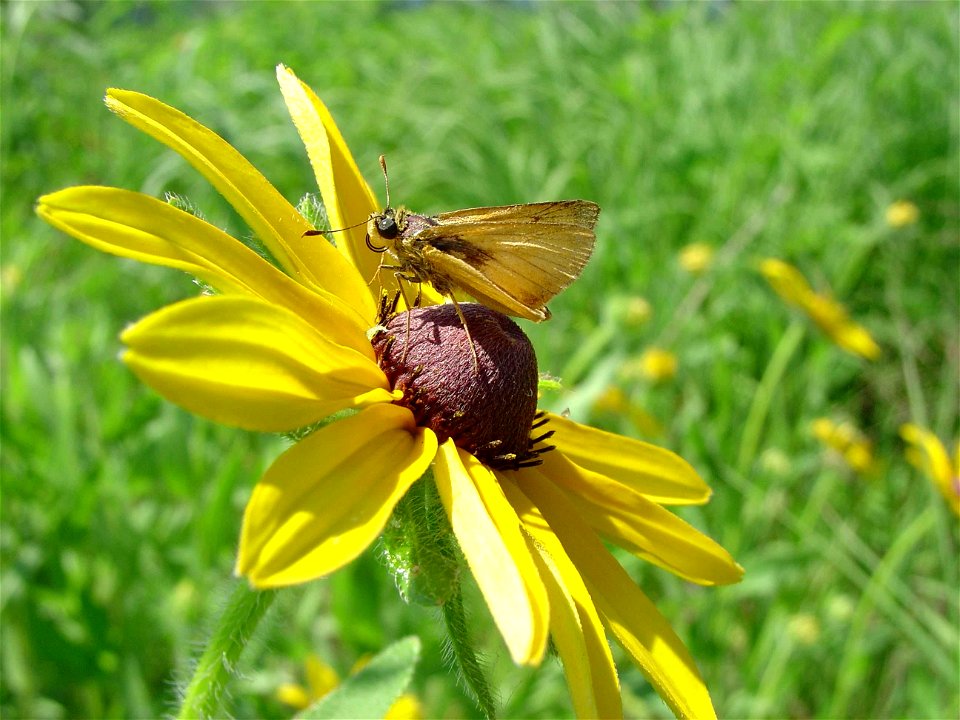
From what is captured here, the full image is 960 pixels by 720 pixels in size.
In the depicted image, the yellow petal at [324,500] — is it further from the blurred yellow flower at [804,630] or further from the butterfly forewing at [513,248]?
the blurred yellow flower at [804,630]

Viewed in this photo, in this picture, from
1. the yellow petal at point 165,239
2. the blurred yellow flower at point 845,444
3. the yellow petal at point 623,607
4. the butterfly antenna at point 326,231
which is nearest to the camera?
the yellow petal at point 165,239

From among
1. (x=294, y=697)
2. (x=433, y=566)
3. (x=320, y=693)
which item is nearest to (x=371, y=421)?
(x=433, y=566)

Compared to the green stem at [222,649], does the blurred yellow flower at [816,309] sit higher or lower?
lower

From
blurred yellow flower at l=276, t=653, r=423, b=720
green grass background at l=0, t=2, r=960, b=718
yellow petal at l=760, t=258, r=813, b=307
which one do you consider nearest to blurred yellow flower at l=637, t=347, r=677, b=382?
green grass background at l=0, t=2, r=960, b=718

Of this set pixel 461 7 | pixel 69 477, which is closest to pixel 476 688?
pixel 69 477

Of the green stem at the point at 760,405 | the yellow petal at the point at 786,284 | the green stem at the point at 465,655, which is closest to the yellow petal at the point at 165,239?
the green stem at the point at 465,655

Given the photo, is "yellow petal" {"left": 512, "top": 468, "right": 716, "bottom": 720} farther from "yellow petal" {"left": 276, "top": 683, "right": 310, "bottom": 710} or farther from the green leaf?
"yellow petal" {"left": 276, "top": 683, "right": 310, "bottom": 710}

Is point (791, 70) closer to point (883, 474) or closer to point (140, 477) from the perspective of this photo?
point (883, 474)
